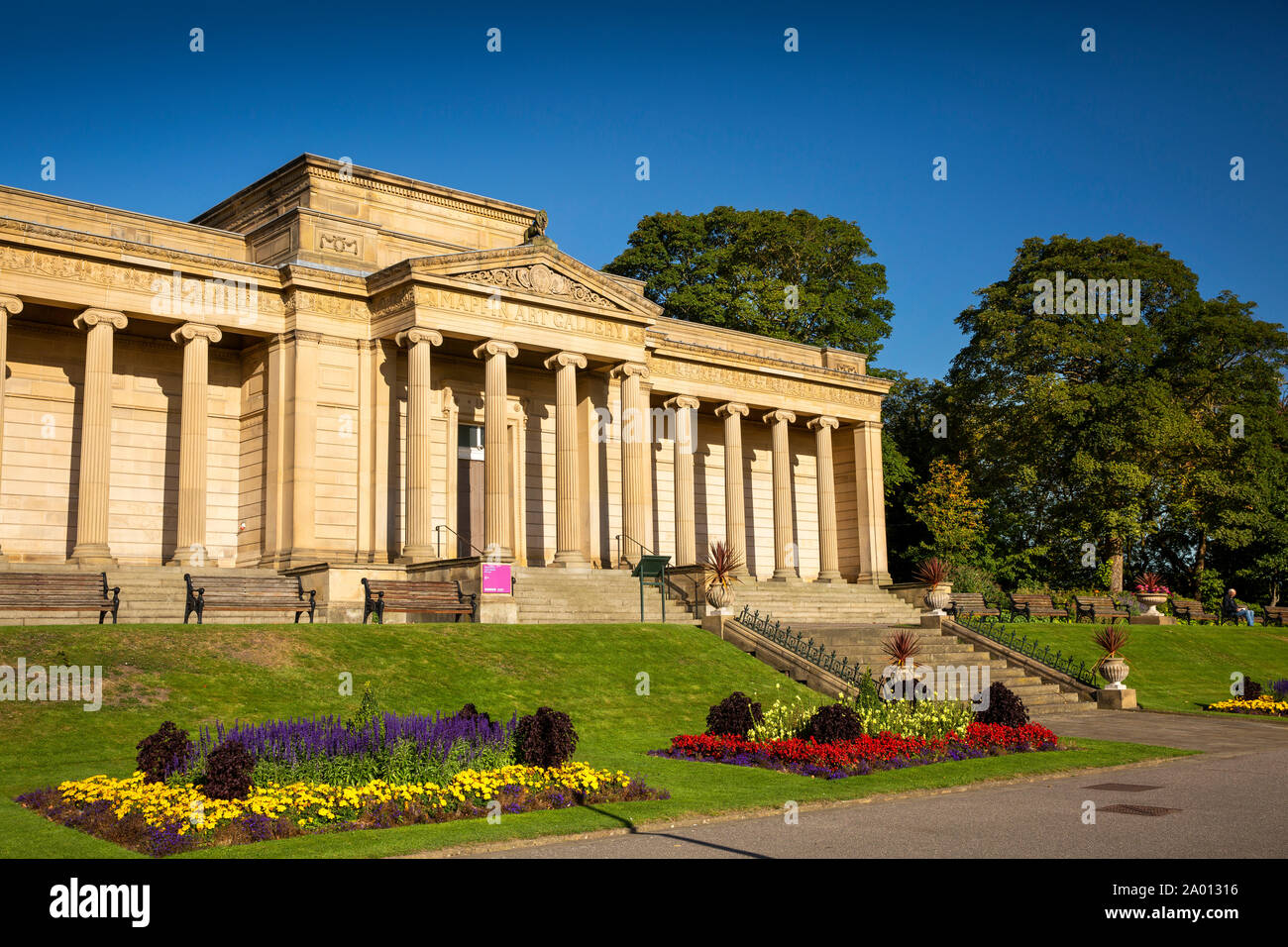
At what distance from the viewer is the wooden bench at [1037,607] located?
47.0 m

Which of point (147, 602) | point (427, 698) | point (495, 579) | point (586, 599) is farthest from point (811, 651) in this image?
point (147, 602)

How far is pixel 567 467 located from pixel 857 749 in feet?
76.5

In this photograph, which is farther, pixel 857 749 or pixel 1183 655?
pixel 1183 655

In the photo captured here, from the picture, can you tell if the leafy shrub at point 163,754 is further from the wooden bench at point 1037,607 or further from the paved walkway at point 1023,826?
the wooden bench at point 1037,607

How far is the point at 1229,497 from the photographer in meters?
56.0

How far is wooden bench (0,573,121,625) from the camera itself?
24.9m

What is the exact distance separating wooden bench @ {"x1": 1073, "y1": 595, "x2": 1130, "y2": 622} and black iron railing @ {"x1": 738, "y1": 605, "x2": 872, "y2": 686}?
66.2 feet

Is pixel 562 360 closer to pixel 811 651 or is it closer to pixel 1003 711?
pixel 811 651

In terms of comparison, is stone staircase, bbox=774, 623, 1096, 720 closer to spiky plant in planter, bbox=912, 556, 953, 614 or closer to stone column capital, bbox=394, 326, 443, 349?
spiky plant in planter, bbox=912, 556, 953, 614

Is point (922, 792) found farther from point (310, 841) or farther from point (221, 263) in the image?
point (221, 263)

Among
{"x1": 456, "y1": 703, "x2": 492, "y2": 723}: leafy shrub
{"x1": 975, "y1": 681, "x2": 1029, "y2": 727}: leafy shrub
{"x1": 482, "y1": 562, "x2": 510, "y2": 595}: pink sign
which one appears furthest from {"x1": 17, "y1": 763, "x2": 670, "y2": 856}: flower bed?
{"x1": 482, "y1": 562, "x2": 510, "y2": 595}: pink sign

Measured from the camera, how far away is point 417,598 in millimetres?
29719

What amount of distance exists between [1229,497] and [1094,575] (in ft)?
24.1

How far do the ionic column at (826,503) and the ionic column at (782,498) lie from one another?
140 centimetres
